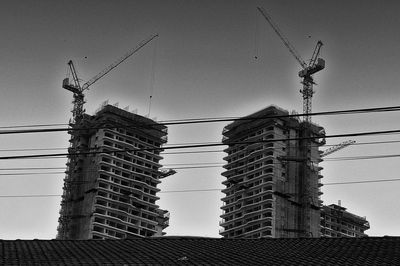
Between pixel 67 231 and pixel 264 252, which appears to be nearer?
pixel 264 252

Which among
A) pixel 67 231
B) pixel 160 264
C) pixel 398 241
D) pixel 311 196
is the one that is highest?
pixel 311 196

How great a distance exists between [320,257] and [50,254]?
28.7 feet

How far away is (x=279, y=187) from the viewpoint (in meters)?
200

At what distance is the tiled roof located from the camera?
67.6 ft

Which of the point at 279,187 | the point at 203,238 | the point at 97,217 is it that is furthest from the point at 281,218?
the point at 203,238

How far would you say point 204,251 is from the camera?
74.2 ft

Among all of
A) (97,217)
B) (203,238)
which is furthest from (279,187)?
(203,238)

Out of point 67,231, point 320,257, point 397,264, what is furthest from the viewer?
point 67,231

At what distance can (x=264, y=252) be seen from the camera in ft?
72.8

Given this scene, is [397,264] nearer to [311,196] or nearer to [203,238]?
[203,238]

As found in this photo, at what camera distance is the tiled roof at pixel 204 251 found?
67.6 ft

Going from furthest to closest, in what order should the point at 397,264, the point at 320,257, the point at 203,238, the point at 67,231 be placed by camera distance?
the point at 67,231, the point at 203,238, the point at 320,257, the point at 397,264

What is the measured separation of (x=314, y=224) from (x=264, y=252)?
180610 millimetres

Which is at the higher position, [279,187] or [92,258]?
[279,187]
